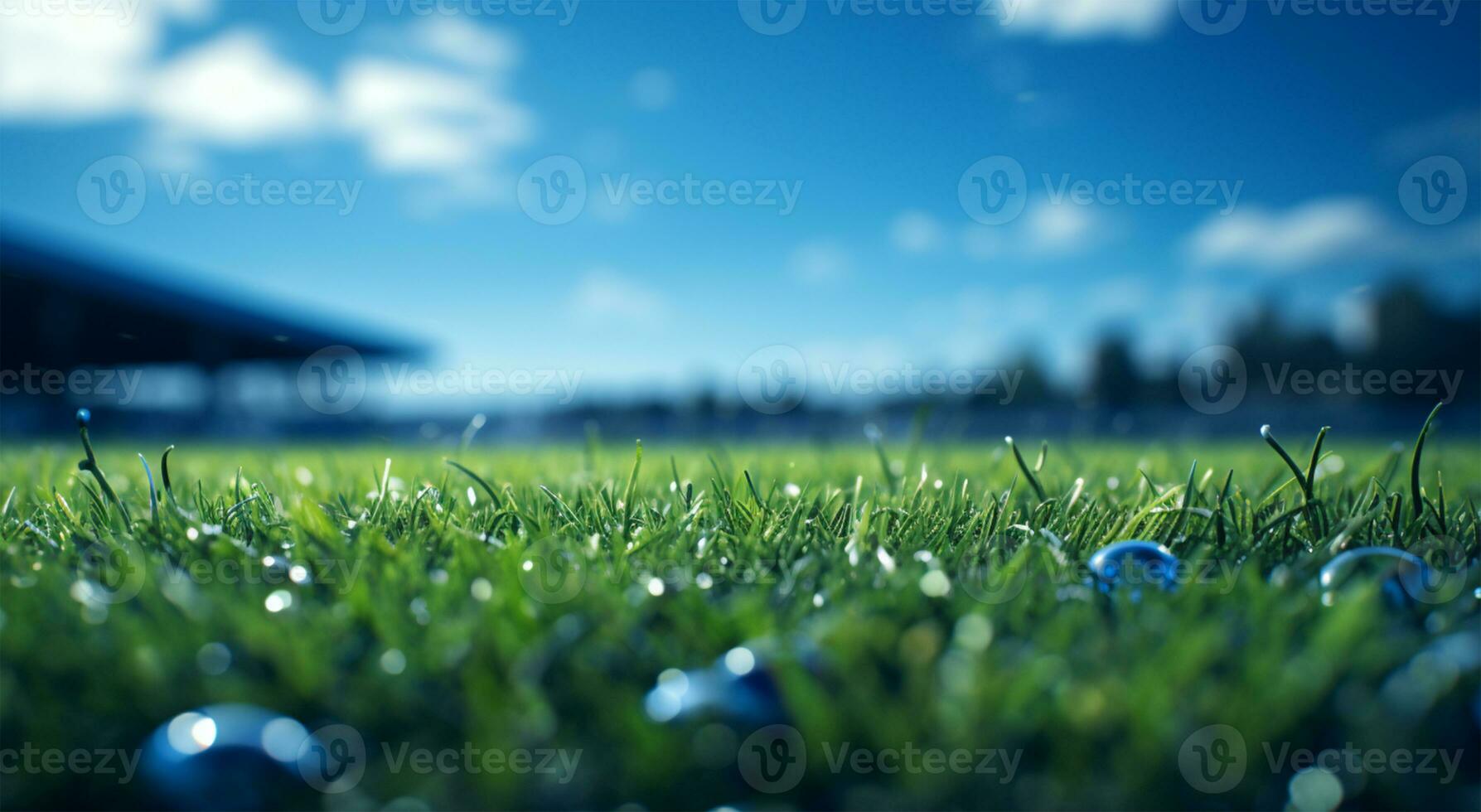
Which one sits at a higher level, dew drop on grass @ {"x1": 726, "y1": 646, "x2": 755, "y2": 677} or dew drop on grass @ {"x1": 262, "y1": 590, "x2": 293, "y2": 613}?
dew drop on grass @ {"x1": 262, "y1": 590, "x2": 293, "y2": 613}

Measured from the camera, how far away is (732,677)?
76cm

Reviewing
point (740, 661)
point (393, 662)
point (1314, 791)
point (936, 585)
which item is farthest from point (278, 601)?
point (1314, 791)

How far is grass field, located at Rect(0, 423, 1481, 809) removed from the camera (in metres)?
0.66

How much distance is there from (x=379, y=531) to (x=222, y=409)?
66.3ft

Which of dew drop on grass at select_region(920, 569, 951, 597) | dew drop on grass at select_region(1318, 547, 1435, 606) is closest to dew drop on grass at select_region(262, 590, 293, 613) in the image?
dew drop on grass at select_region(920, 569, 951, 597)

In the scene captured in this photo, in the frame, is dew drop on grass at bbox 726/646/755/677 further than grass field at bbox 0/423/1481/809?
Yes

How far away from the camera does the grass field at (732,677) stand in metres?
0.66

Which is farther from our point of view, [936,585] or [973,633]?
[936,585]

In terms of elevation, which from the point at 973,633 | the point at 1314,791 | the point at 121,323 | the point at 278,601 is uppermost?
the point at 121,323

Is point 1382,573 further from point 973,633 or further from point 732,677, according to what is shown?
point 732,677

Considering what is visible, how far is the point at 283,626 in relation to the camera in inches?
34.4

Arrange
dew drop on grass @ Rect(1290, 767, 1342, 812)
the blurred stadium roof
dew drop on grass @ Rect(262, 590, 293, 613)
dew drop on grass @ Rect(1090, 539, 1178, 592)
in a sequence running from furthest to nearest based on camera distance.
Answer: the blurred stadium roof < dew drop on grass @ Rect(1090, 539, 1178, 592) < dew drop on grass @ Rect(262, 590, 293, 613) < dew drop on grass @ Rect(1290, 767, 1342, 812)

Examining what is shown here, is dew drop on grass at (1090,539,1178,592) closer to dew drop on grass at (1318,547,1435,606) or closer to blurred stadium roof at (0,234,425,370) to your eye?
dew drop on grass at (1318,547,1435,606)

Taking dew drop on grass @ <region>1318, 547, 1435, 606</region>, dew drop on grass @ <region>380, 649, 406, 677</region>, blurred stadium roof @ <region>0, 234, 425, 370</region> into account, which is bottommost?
dew drop on grass @ <region>1318, 547, 1435, 606</region>
